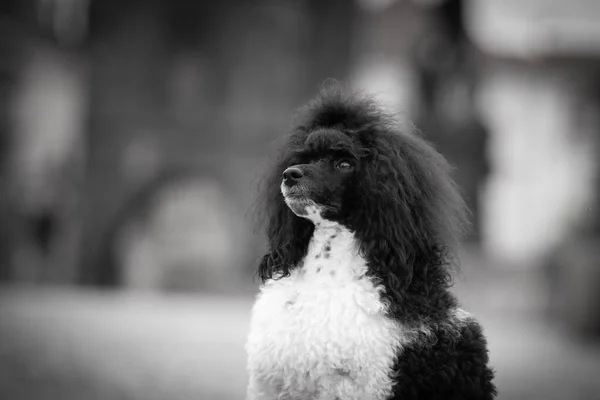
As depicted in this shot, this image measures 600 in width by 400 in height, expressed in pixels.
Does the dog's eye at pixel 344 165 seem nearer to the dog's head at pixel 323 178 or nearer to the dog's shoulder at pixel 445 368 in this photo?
the dog's head at pixel 323 178

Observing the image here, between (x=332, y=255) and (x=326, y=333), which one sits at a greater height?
(x=332, y=255)

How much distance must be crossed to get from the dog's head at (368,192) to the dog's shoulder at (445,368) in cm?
23

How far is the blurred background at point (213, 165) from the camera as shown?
34.2 feet

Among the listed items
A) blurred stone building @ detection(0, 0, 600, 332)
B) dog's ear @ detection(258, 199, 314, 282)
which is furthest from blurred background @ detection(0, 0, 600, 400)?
dog's ear @ detection(258, 199, 314, 282)

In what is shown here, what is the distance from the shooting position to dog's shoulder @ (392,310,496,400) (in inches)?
94.9

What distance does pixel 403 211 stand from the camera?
261 centimetres

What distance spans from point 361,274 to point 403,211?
28cm

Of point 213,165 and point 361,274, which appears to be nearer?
point 361,274

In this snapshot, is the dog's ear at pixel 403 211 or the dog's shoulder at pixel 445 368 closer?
the dog's shoulder at pixel 445 368

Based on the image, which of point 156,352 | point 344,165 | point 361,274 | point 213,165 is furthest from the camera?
point 213,165

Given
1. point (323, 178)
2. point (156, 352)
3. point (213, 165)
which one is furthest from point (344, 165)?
point (213, 165)

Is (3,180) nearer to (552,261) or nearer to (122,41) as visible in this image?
(122,41)

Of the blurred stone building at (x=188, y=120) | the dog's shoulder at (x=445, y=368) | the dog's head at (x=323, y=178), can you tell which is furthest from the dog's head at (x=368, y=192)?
the blurred stone building at (x=188, y=120)

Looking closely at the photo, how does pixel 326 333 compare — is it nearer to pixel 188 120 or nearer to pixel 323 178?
pixel 323 178
